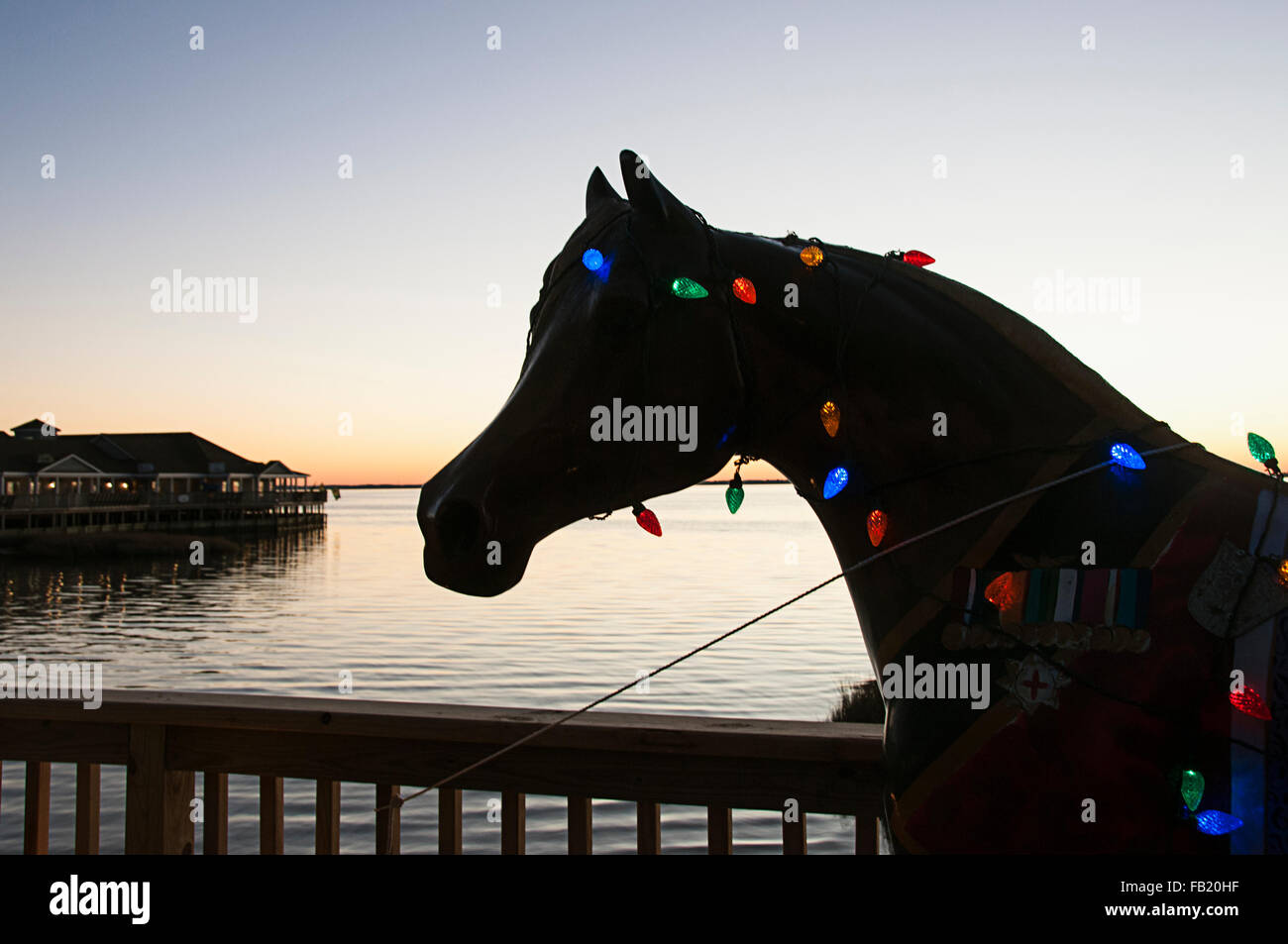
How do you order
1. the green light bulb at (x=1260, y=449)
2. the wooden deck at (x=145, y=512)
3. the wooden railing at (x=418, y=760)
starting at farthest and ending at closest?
the wooden deck at (x=145, y=512)
the wooden railing at (x=418, y=760)
the green light bulb at (x=1260, y=449)

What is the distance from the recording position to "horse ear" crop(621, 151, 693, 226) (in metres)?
1.61

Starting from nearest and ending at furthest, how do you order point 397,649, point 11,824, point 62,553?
point 11,824 < point 397,649 < point 62,553

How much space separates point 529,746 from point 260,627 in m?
26.4

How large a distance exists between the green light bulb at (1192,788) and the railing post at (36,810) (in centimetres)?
346

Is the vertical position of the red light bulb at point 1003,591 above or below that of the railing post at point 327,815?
above

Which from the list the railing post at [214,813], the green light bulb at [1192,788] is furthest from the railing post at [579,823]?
the green light bulb at [1192,788]

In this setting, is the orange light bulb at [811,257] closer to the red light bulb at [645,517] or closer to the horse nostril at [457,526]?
the red light bulb at [645,517]

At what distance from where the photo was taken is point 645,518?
175 centimetres

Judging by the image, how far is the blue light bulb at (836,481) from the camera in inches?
62.7

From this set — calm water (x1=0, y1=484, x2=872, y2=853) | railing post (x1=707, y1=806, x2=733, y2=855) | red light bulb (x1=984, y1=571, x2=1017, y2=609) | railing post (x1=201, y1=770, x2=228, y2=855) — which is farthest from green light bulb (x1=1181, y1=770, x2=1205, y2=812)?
calm water (x1=0, y1=484, x2=872, y2=853)
